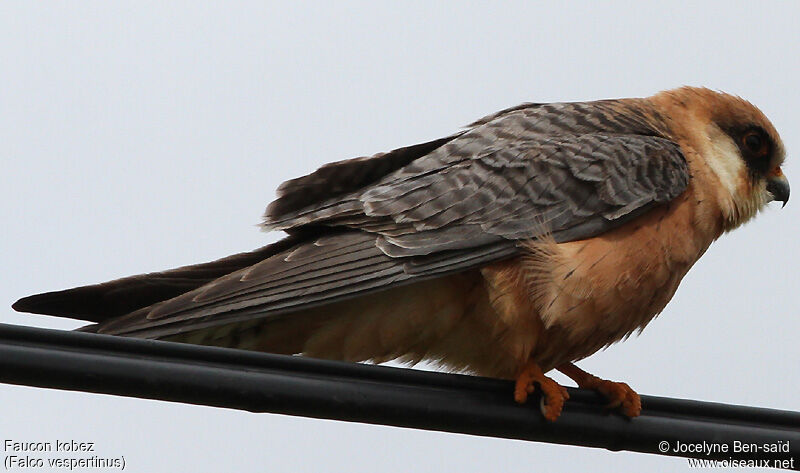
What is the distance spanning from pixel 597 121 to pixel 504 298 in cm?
124

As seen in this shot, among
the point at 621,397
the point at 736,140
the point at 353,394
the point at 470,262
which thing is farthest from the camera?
the point at 736,140

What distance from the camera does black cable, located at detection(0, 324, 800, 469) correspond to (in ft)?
10.4

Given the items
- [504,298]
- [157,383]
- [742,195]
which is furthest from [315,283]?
[742,195]

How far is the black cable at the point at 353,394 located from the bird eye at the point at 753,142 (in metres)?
2.36

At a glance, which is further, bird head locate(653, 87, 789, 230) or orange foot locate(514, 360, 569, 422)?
bird head locate(653, 87, 789, 230)

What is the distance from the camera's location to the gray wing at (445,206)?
4.61 m

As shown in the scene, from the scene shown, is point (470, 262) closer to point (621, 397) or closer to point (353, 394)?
point (621, 397)

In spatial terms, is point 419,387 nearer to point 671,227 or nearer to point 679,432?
point 679,432

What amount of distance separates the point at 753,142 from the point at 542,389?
2.25m

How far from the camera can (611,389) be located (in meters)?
4.72

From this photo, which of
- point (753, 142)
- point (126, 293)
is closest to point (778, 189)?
point (753, 142)

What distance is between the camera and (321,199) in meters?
5.30


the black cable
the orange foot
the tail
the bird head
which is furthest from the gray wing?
the black cable

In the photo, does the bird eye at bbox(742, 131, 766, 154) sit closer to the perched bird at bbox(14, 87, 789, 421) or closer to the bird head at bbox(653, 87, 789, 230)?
the bird head at bbox(653, 87, 789, 230)
